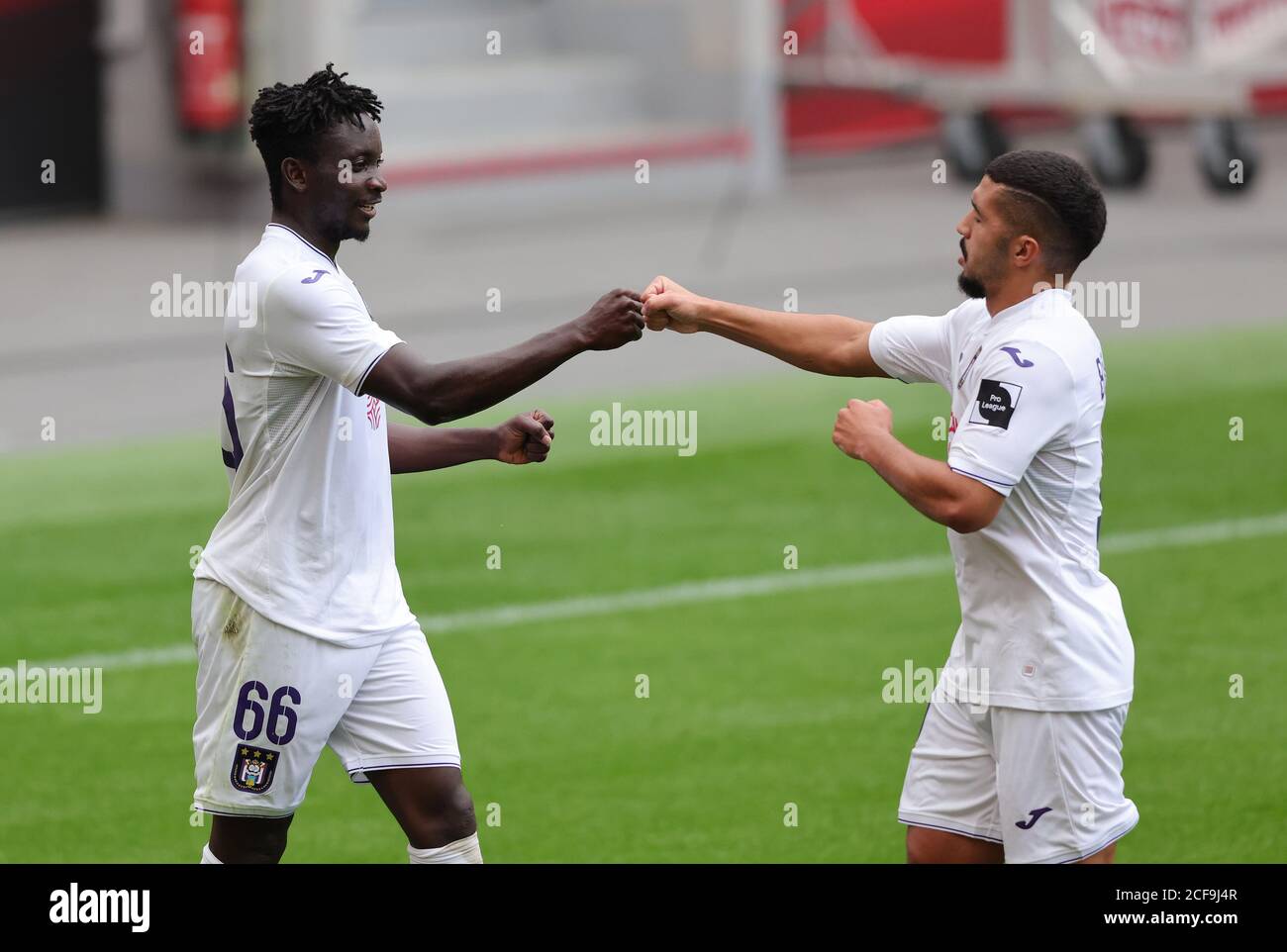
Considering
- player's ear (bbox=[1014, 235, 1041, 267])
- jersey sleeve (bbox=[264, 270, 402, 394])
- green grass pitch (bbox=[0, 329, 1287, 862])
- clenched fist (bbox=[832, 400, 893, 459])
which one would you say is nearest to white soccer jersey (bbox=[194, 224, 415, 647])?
jersey sleeve (bbox=[264, 270, 402, 394])

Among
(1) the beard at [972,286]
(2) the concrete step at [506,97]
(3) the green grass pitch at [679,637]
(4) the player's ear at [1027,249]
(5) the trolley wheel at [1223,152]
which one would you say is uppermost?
(2) the concrete step at [506,97]

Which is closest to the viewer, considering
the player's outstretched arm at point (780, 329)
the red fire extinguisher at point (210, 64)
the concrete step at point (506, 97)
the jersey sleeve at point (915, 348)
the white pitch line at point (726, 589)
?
the jersey sleeve at point (915, 348)

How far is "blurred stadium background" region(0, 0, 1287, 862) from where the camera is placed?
316 inches

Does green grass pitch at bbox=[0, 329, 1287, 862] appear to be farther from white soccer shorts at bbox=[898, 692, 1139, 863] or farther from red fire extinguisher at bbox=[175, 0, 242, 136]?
red fire extinguisher at bbox=[175, 0, 242, 136]

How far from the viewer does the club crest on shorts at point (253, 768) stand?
5371 millimetres

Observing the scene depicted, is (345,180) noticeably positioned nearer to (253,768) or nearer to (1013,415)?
(253,768)

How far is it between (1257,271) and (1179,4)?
14.9 feet

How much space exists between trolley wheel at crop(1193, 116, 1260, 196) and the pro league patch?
16140 millimetres

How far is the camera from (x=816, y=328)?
6.10 metres

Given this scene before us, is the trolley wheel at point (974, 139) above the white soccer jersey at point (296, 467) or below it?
above

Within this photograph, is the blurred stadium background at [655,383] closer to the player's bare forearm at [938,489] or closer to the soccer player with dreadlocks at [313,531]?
the soccer player with dreadlocks at [313,531]

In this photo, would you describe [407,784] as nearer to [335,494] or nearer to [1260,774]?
[335,494]

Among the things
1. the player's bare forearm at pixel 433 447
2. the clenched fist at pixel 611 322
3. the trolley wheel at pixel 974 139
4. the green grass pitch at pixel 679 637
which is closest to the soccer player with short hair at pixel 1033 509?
the clenched fist at pixel 611 322

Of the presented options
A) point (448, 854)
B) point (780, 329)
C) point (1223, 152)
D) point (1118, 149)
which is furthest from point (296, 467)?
point (1118, 149)
